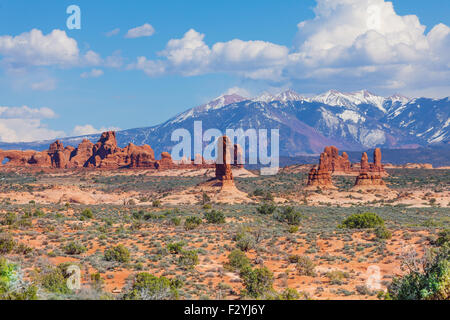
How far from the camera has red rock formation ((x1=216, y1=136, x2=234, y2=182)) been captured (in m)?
66.8

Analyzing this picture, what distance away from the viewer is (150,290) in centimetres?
1445

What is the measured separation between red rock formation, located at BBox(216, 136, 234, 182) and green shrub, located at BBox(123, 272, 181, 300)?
166 feet

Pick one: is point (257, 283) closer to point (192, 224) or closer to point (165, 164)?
point (192, 224)

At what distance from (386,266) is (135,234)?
14544 mm

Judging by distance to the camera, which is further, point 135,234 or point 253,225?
point 253,225

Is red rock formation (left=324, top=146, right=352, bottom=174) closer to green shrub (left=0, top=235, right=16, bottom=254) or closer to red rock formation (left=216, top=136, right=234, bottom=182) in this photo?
red rock formation (left=216, top=136, right=234, bottom=182)

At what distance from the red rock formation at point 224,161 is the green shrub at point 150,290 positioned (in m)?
50.6

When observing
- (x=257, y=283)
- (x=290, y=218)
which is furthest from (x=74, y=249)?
(x=290, y=218)

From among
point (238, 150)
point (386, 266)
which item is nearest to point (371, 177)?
point (238, 150)

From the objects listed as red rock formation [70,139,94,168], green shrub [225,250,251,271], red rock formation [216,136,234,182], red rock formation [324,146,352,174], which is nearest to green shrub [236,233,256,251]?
green shrub [225,250,251,271]

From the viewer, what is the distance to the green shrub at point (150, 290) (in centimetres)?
1351

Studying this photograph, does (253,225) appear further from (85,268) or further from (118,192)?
(118,192)
